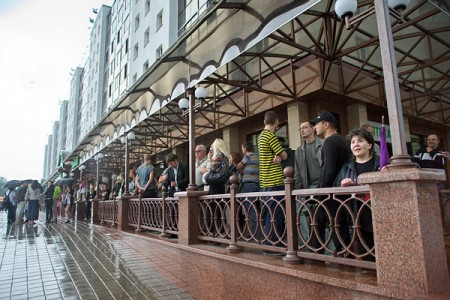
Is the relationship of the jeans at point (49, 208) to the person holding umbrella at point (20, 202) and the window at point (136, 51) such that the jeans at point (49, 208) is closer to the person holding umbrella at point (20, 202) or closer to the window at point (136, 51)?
the person holding umbrella at point (20, 202)

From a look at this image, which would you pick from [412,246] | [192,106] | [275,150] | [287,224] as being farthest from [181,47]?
[412,246]

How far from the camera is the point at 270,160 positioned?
166 inches

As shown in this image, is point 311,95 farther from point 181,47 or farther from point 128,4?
point 128,4

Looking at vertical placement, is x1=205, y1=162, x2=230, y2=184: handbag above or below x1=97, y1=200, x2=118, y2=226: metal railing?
above

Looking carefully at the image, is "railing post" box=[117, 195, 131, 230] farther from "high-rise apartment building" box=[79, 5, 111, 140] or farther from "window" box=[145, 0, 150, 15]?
"high-rise apartment building" box=[79, 5, 111, 140]

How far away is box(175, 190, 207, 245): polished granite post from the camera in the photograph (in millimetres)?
5277

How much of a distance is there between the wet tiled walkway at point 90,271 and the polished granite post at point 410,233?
235 centimetres

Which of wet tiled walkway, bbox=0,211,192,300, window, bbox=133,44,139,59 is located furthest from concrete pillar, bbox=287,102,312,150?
window, bbox=133,44,139,59

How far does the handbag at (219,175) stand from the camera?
16.9 feet

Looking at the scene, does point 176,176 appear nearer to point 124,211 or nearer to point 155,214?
point 155,214

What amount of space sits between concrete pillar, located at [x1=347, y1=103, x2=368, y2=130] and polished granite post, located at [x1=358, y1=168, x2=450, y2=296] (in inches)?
314

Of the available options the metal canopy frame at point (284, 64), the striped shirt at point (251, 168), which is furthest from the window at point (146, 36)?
the striped shirt at point (251, 168)

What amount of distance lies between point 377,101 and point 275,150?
7472 millimetres

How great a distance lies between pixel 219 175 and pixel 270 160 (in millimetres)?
1215
